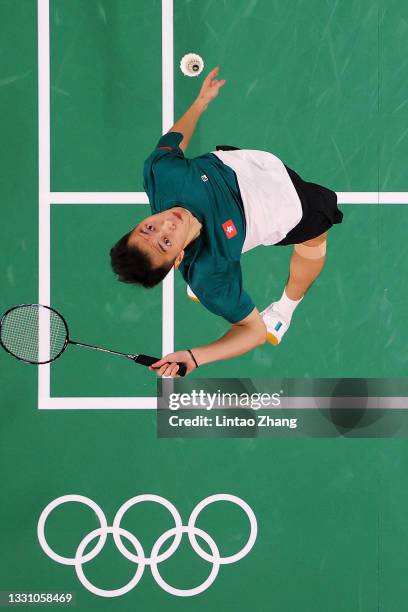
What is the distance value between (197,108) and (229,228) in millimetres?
644

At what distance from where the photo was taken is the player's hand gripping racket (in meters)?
3.46

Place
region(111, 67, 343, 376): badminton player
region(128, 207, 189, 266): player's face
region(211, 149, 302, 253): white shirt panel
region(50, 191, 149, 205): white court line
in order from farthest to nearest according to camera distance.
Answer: region(50, 191, 149, 205): white court line < region(211, 149, 302, 253): white shirt panel < region(111, 67, 343, 376): badminton player < region(128, 207, 189, 266): player's face

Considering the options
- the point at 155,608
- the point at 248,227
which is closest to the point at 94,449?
the point at 155,608

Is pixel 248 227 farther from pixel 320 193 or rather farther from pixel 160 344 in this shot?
pixel 160 344

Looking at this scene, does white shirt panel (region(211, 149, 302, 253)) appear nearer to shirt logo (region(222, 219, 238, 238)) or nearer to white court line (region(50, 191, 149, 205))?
shirt logo (region(222, 219, 238, 238))

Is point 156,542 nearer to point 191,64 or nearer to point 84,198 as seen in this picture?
point 84,198

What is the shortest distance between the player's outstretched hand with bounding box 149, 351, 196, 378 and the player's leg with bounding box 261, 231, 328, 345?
0.43m

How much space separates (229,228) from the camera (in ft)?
10.9

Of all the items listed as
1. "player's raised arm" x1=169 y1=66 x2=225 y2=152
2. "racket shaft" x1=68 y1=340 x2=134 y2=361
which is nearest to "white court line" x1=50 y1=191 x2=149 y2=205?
"player's raised arm" x1=169 y1=66 x2=225 y2=152

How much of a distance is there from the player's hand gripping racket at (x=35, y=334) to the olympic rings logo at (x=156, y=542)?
76cm

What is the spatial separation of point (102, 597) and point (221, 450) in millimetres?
1000

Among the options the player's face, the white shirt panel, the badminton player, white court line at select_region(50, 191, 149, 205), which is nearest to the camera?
the player's face

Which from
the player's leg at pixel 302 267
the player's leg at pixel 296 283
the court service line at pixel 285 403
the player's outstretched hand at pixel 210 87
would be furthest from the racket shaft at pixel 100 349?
the player's outstretched hand at pixel 210 87

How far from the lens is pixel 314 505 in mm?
3516
